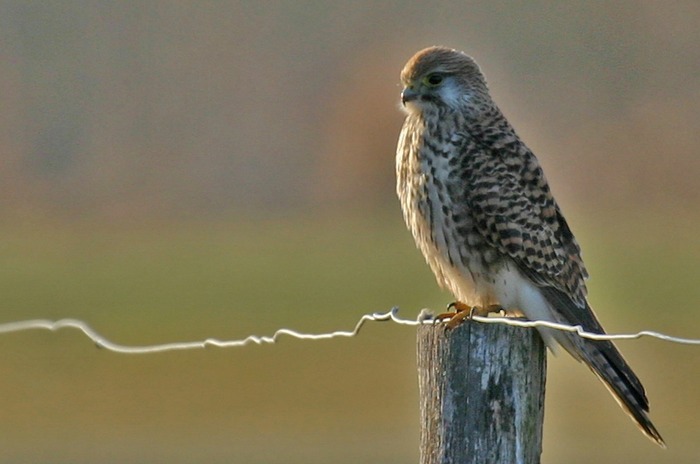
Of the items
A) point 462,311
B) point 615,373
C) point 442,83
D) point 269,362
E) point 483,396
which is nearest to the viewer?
point 483,396

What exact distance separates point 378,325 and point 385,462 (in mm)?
10187

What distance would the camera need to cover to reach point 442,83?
6719mm

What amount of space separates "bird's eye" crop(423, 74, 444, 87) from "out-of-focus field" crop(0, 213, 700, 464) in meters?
5.18

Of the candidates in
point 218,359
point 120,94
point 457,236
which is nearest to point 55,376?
point 218,359

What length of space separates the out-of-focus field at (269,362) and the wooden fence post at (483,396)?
6795 millimetres

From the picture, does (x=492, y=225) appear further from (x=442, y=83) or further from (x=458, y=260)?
(x=442, y=83)

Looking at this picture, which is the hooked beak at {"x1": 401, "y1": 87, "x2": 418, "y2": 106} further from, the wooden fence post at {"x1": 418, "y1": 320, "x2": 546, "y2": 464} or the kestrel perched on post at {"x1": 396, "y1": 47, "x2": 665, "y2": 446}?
the wooden fence post at {"x1": 418, "y1": 320, "x2": 546, "y2": 464}

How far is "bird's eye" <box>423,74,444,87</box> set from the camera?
6734mm

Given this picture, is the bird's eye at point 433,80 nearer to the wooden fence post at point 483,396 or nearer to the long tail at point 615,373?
the long tail at point 615,373

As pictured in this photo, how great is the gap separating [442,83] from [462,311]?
108cm

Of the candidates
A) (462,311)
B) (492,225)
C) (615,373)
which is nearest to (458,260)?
(492,225)

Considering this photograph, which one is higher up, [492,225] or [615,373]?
[492,225]

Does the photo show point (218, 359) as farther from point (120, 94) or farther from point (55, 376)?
point (120, 94)

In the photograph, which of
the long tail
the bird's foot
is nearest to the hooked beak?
the bird's foot
